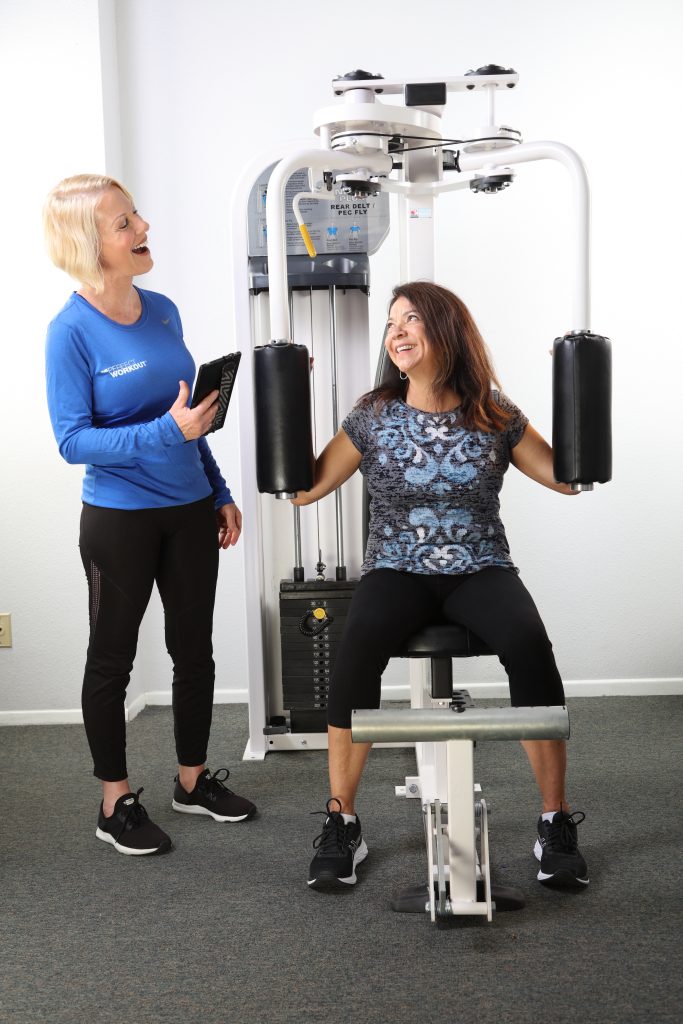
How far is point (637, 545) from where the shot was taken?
10.9ft

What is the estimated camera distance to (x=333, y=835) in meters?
2.08

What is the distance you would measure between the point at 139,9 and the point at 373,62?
0.74 meters

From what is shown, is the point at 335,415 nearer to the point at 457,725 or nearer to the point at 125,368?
the point at 125,368

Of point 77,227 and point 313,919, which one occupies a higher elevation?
point 77,227

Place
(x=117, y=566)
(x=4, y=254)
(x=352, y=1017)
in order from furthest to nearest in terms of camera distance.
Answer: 1. (x=4, y=254)
2. (x=117, y=566)
3. (x=352, y=1017)

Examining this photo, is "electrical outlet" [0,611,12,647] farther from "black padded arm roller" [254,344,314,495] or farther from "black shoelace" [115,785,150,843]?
"black padded arm roller" [254,344,314,495]

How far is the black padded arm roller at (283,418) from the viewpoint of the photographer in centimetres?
182

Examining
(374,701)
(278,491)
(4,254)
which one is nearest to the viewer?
(278,491)

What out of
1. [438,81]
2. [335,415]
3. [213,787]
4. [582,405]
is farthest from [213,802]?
[438,81]

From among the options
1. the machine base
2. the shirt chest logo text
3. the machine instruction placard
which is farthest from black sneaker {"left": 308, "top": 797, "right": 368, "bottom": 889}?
the machine instruction placard

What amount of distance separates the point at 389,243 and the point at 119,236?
131cm

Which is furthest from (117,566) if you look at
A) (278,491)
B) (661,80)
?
(661,80)

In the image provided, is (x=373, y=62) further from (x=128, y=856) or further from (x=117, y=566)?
(x=128, y=856)

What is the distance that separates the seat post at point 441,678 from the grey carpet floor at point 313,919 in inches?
15.0
